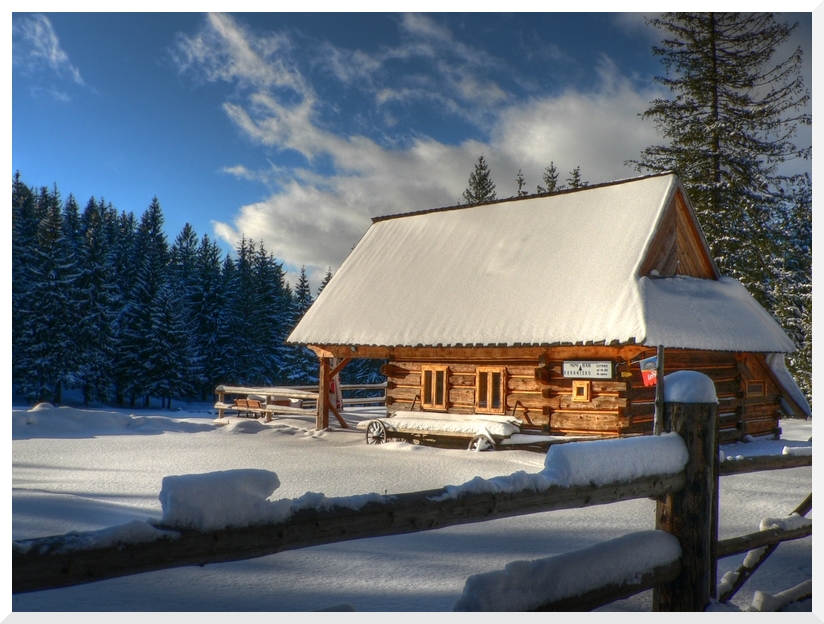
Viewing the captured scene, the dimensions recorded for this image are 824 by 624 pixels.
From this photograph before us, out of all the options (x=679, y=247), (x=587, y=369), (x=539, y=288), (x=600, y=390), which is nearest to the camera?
(x=587, y=369)

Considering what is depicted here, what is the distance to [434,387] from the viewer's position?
16156 millimetres

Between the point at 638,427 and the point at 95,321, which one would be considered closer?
the point at 638,427

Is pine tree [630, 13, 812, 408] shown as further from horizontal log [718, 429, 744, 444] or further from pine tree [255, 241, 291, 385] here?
pine tree [255, 241, 291, 385]

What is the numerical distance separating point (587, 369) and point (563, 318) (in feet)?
3.87

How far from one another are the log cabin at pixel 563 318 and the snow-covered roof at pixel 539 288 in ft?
0.14

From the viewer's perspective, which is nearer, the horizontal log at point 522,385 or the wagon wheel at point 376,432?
the horizontal log at point 522,385

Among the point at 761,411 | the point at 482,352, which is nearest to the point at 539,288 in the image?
the point at 482,352

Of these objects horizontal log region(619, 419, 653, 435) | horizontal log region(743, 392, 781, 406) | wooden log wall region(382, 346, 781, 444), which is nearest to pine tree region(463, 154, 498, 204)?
horizontal log region(743, 392, 781, 406)

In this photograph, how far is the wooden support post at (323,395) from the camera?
17828 mm

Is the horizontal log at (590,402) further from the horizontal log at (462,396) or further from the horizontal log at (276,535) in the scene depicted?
the horizontal log at (276,535)

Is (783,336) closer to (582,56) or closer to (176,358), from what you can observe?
(582,56)

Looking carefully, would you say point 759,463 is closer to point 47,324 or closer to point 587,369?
point 587,369

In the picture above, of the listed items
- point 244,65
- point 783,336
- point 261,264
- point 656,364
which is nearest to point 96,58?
point 244,65

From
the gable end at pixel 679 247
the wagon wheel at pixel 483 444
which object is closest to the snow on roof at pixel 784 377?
the gable end at pixel 679 247
